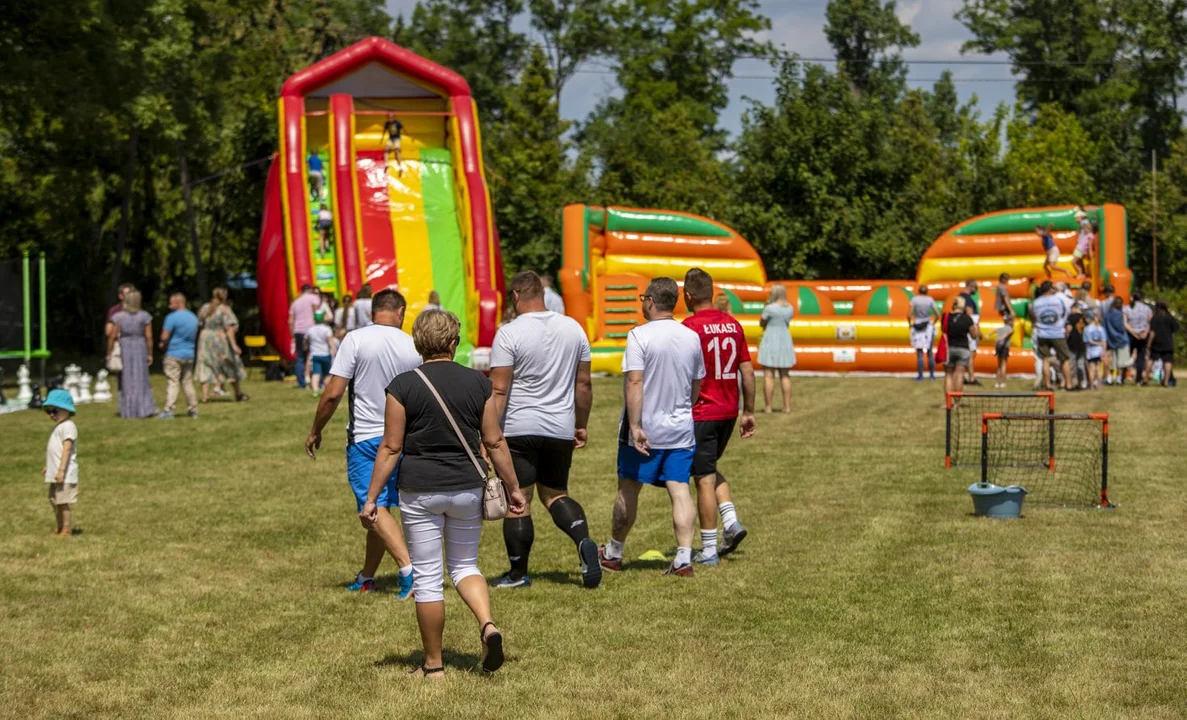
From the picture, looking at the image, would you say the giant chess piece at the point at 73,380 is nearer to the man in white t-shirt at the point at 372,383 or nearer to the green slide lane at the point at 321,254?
the green slide lane at the point at 321,254

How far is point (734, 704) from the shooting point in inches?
249

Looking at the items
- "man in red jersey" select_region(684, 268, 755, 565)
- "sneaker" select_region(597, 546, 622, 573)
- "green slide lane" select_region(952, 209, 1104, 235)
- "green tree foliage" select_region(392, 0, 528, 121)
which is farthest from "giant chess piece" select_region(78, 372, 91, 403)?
"green tree foliage" select_region(392, 0, 528, 121)

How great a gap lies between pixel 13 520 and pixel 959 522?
6.84 m

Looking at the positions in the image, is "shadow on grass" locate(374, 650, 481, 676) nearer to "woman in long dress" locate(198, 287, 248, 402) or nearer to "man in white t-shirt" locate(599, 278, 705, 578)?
"man in white t-shirt" locate(599, 278, 705, 578)

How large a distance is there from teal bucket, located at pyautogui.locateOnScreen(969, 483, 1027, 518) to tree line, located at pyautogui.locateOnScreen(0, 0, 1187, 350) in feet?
69.0

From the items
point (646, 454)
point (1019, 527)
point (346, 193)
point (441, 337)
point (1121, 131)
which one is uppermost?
point (1121, 131)

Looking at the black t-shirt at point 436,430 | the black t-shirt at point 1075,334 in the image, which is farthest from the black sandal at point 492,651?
the black t-shirt at point 1075,334

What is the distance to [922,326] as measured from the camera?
81.9 ft

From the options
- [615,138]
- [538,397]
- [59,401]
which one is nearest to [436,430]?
[538,397]

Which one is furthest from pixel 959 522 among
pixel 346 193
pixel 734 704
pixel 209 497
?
pixel 346 193

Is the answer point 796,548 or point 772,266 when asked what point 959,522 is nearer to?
point 796,548

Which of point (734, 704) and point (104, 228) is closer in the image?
point (734, 704)

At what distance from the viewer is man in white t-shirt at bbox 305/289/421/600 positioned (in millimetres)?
8320

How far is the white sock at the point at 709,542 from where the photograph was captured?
945 centimetres
